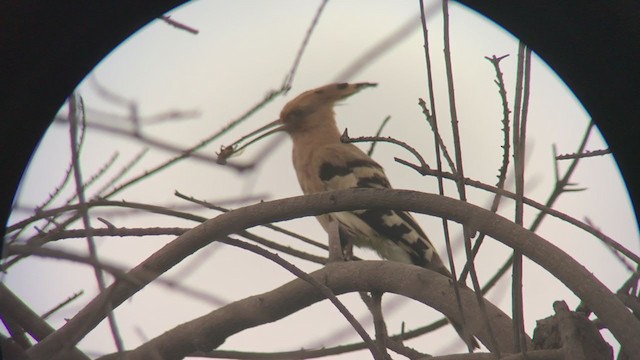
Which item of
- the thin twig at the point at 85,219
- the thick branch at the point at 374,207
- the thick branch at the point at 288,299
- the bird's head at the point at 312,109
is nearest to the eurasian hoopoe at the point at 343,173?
the bird's head at the point at 312,109

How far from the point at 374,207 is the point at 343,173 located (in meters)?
2.59

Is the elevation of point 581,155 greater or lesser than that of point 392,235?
lesser

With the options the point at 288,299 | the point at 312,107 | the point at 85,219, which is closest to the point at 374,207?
the point at 288,299

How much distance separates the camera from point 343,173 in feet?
14.1

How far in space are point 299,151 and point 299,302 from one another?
2551 mm

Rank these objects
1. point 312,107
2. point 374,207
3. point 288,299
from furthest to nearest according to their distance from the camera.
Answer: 1. point 312,107
2. point 288,299
3. point 374,207

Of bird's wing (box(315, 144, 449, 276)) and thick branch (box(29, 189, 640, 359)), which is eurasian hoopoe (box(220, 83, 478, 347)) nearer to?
bird's wing (box(315, 144, 449, 276))

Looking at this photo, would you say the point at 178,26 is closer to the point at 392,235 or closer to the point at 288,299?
the point at 288,299

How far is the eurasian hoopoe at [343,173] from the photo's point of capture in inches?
148

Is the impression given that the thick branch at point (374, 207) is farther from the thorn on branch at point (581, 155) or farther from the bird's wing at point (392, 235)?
the bird's wing at point (392, 235)

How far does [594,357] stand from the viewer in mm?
1362

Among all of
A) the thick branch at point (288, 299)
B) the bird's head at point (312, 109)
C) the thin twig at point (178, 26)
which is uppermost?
the bird's head at point (312, 109)

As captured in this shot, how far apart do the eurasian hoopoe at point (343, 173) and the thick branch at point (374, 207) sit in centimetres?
192

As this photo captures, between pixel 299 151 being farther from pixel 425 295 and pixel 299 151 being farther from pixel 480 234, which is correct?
pixel 480 234
